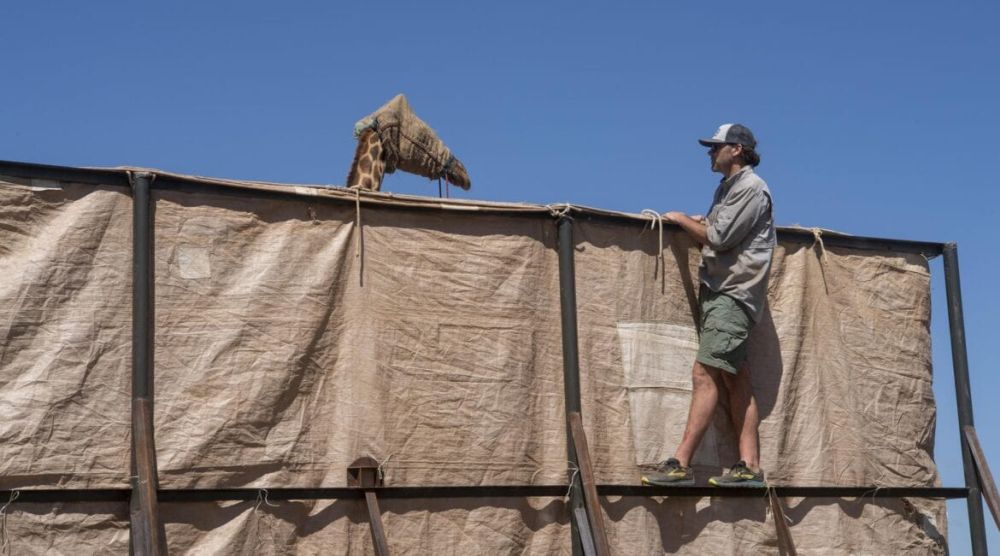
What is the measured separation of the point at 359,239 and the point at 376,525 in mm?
1231

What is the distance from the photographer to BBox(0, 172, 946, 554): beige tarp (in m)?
5.22

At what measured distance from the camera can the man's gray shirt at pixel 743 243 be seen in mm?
6281

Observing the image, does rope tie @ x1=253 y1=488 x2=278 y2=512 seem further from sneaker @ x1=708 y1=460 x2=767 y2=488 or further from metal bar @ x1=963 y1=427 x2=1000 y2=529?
metal bar @ x1=963 y1=427 x2=1000 y2=529

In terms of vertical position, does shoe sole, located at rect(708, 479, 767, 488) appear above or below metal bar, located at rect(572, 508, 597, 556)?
above

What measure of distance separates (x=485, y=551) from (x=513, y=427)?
552 mm

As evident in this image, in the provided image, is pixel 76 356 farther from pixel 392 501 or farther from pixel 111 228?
pixel 392 501

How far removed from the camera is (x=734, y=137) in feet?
21.3

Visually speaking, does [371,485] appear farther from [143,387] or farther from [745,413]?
[745,413]

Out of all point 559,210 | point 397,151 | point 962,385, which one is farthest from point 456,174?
point 962,385

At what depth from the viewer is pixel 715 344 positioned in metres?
6.27

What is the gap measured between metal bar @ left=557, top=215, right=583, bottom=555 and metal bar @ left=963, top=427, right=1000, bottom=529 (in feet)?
7.38

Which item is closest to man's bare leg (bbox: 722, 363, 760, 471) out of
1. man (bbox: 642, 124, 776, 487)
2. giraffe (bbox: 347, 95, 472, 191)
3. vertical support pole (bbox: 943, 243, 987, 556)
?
man (bbox: 642, 124, 776, 487)

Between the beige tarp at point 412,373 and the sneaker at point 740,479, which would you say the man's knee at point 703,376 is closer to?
the beige tarp at point 412,373

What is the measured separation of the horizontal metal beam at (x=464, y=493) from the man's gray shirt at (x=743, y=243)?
2.86 ft
